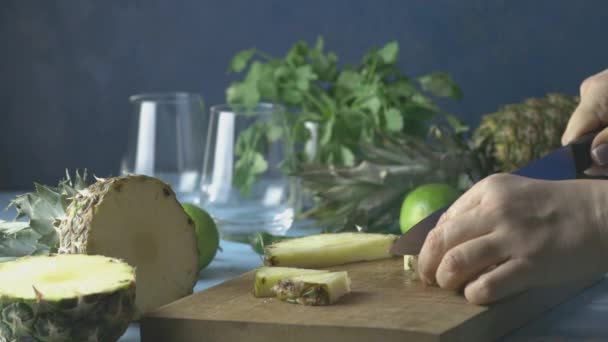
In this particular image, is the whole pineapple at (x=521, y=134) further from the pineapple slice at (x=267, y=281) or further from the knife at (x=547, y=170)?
the pineapple slice at (x=267, y=281)

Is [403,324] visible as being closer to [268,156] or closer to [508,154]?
[268,156]

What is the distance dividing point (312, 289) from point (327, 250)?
23cm

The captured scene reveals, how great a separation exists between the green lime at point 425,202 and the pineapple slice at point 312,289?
0.45 m

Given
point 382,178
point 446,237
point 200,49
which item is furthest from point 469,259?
point 200,49

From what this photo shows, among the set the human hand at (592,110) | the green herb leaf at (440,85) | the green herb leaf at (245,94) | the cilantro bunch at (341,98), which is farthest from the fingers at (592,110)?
the green herb leaf at (245,94)

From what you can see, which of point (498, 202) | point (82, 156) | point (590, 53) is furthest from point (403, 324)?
point (82, 156)

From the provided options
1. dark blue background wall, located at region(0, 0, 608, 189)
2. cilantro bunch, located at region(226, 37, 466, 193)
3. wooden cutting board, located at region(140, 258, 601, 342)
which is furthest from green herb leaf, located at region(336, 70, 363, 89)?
wooden cutting board, located at region(140, 258, 601, 342)

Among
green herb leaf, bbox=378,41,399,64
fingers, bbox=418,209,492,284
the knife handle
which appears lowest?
fingers, bbox=418,209,492,284

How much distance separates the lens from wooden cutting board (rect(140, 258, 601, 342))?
3.27 ft

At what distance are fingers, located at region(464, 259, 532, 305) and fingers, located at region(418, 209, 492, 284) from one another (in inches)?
1.8

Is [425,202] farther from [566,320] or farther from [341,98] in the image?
[341,98]

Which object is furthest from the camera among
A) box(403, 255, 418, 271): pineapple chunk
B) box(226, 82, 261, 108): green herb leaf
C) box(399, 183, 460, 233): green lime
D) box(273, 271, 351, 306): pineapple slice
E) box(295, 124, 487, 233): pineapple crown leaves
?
box(226, 82, 261, 108): green herb leaf

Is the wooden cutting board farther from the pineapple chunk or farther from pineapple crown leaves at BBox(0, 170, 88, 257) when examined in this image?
pineapple crown leaves at BBox(0, 170, 88, 257)

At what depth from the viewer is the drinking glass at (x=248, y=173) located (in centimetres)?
157
